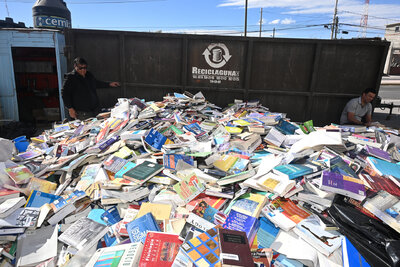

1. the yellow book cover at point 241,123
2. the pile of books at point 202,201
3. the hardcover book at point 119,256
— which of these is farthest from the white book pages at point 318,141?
the hardcover book at point 119,256

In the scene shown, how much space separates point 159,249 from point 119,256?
0.23 meters

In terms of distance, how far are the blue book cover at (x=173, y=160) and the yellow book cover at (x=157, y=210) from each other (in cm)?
50

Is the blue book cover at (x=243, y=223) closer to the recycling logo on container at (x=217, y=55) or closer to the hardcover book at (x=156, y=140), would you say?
the hardcover book at (x=156, y=140)

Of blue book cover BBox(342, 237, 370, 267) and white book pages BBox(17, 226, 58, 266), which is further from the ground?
blue book cover BBox(342, 237, 370, 267)

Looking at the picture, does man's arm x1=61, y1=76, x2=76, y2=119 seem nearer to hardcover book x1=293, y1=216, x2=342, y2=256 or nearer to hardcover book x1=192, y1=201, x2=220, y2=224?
hardcover book x1=192, y1=201, x2=220, y2=224

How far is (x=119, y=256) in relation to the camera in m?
1.48

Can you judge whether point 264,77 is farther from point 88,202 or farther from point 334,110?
point 88,202

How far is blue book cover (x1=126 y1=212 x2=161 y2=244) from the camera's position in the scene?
66.6 inches

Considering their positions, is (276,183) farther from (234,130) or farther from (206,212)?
(234,130)

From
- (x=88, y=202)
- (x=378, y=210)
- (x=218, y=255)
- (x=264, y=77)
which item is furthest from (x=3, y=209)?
(x=264, y=77)

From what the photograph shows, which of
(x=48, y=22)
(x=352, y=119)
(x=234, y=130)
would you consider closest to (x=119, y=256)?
(x=234, y=130)

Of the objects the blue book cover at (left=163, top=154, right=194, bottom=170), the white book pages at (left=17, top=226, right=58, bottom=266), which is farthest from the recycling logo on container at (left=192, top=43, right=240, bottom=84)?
the white book pages at (left=17, top=226, right=58, bottom=266)

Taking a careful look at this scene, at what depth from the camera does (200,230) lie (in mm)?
1732

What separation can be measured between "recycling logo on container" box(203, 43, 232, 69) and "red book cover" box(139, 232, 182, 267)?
3559 millimetres
